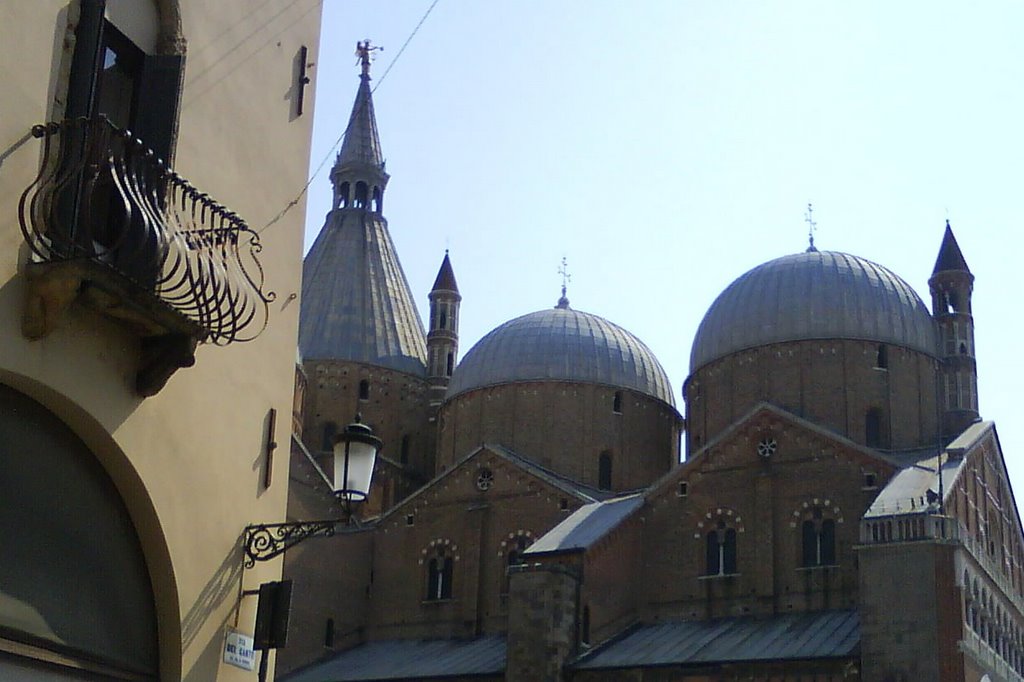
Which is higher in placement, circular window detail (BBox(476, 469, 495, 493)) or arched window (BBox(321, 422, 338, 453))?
arched window (BBox(321, 422, 338, 453))

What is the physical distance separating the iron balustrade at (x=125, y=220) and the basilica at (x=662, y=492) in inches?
911

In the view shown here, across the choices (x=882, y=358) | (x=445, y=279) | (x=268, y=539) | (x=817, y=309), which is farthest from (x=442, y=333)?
(x=268, y=539)

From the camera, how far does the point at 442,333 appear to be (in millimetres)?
52844

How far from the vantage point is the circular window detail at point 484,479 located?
42.5 meters

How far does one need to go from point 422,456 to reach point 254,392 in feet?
132

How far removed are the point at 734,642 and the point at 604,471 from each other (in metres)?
13.0

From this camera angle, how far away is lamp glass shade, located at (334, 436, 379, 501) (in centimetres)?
1073

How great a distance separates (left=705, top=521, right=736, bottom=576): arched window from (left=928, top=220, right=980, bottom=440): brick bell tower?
26.3 ft

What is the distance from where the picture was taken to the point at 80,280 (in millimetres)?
8734

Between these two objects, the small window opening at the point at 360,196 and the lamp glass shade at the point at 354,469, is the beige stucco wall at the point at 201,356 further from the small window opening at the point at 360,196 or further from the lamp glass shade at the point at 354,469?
the small window opening at the point at 360,196

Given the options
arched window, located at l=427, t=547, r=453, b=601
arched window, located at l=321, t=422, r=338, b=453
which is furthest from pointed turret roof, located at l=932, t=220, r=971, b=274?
arched window, located at l=321, t=422, r=338, b=453

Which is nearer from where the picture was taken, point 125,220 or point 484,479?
point 125,220

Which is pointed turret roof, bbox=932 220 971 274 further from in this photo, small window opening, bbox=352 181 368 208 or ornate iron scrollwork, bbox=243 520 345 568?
ornate iron scrollwork, bbox=243 520 345 568

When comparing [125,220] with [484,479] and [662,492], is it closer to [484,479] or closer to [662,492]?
[662,492]
